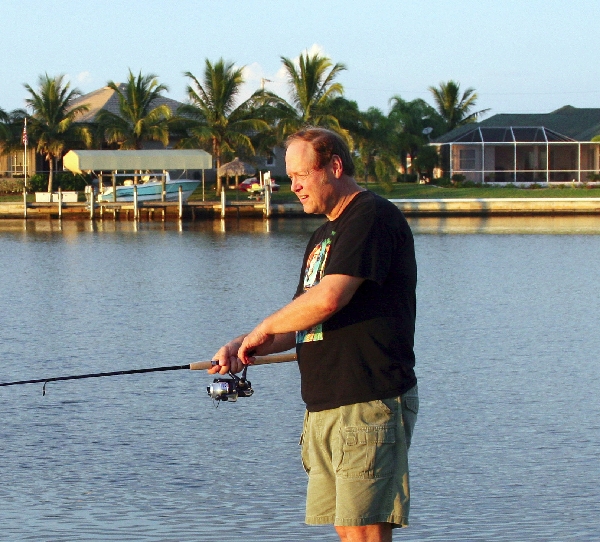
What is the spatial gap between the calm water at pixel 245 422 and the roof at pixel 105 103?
40177 mm

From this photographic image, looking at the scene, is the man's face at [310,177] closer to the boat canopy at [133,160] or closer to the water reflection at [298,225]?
the water reflection at [298,225]

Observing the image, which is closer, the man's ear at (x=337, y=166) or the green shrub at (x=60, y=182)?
the man's ear at (x=337, y=166)

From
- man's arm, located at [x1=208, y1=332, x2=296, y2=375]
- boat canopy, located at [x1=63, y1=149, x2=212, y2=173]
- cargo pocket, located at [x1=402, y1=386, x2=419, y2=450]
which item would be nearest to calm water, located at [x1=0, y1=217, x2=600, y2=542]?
man's arm, located at [x1=208, y1=332, x2=296, y2=375]

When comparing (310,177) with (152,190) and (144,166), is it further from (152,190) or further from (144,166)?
(152,190)

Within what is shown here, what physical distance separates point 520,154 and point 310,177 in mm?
56837

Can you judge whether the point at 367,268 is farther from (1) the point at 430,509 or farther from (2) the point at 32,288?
(2) the point at 32,288

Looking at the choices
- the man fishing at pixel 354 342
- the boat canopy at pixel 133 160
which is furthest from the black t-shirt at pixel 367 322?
the boat canopy at pixel 133 160

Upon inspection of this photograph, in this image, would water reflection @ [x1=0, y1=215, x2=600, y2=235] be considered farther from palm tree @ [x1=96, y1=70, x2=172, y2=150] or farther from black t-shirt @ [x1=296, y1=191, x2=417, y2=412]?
black t-shirt @ [x1=296, y1=191, x2=417, y2=412]

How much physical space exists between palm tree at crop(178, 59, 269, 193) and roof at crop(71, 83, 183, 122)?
5557 millimetres

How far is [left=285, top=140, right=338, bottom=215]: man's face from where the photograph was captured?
3922 mm

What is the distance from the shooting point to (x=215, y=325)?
50.3 feet

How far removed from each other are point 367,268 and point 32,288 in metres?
18.3

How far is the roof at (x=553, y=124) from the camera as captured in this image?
59.5 meters

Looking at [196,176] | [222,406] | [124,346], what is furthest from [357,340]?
[196,176]
